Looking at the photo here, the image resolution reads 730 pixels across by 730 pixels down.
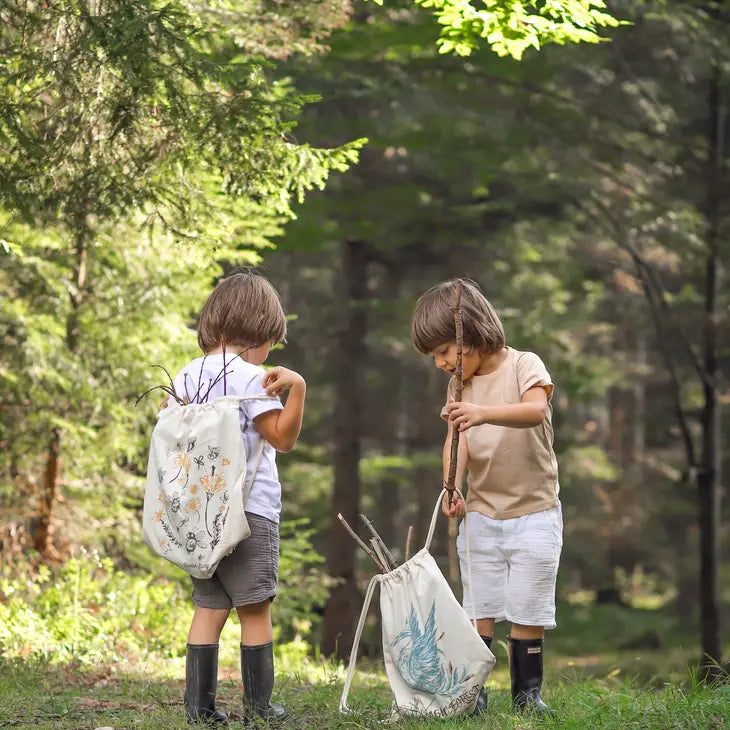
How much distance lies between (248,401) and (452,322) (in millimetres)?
926

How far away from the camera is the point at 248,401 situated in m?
4.10

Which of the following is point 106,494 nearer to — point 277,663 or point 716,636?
point 277,663

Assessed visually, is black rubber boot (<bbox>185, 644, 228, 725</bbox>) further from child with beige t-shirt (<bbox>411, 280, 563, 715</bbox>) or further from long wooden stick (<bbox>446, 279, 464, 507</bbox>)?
long wooden stick (<bbox>446, 279, 464, 507</bbox>)

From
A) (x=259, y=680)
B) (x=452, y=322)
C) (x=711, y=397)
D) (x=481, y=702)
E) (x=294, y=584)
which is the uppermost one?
(x=711, y=397)

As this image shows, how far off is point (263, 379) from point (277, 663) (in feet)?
12.6

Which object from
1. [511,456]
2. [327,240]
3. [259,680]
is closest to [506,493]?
[511,456]

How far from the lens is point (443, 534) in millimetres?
20641

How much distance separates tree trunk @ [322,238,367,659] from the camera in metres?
13.3

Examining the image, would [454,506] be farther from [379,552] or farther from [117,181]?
[117,181]

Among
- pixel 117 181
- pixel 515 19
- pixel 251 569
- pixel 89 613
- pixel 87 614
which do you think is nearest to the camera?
pixel 251 569

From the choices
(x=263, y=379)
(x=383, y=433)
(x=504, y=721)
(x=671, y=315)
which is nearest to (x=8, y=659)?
(x=263, y=379)

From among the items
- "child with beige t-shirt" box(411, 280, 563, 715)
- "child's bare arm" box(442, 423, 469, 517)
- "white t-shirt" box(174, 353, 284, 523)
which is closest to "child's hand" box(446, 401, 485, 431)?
"child's bare arm" box(442, 423, 469, 517)

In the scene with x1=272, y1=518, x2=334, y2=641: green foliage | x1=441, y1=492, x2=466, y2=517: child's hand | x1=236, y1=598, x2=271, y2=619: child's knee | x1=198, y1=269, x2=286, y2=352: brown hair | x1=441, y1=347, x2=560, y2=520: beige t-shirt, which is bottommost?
x1=272, y1=518, x2=334, y2=641: green foliage

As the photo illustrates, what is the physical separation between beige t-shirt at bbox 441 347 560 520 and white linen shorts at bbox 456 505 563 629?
0.18 ft
